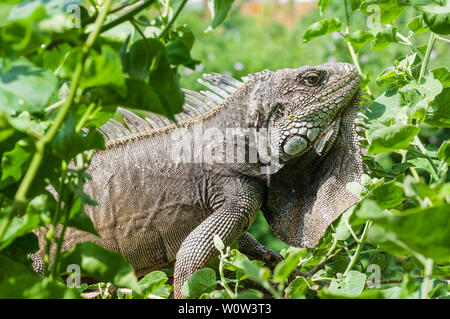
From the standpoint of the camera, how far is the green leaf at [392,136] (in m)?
1.05

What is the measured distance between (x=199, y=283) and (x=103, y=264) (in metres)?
0.36

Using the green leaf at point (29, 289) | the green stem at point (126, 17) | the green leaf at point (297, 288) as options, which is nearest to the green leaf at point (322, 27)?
the green leaf at point (297, 288)

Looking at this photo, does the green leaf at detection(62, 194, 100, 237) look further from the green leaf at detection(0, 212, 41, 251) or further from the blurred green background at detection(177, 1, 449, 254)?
the blurred green background at detection(177, 1, 449, 254)

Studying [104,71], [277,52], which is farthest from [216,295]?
[277,52]

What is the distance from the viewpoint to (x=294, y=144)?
1970 mm

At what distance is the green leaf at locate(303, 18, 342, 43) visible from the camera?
5.52ft

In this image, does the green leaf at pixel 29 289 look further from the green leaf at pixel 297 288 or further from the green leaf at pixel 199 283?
the green leaf at pixel 297 288

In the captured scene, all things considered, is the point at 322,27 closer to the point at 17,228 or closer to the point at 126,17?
the point at 126,17

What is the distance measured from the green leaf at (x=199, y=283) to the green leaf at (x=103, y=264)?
1.04 feet

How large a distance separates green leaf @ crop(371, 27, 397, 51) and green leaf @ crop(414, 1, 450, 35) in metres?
0.21

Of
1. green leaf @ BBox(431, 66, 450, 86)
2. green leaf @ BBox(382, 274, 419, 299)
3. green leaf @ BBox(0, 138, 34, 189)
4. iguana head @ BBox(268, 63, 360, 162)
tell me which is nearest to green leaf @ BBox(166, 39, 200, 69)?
green leaf @ BBox(0, 138, 34, 189)

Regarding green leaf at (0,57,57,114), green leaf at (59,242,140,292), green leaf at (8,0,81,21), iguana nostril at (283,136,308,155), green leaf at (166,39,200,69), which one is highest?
green leaf at (8,0,81,21)

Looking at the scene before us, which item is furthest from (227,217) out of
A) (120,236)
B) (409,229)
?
(409,229)

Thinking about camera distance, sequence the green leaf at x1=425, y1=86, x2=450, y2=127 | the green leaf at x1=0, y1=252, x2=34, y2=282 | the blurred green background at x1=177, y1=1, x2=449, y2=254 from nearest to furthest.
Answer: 1. the green leaf at x1=0, y1=252, x2=34, y2=282
2. the green leaf at x1=425, y1=86, x2=450, y2=127
3. the blurred green background at x1=177, y1=1, x2=449, y2=254
